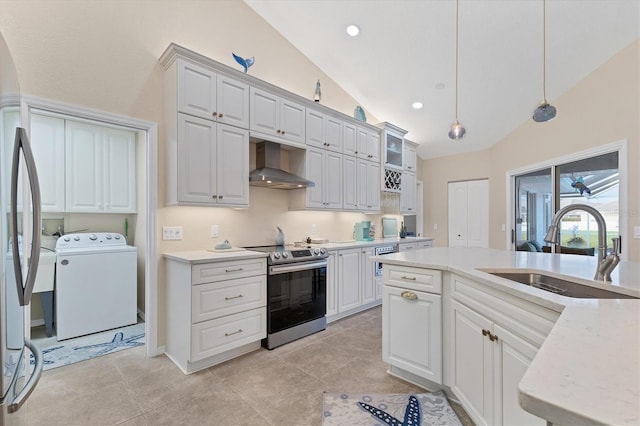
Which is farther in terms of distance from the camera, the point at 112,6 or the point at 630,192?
the point at 630,192

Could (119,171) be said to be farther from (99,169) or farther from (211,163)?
(211,163)

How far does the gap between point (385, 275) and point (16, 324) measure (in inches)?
81.5

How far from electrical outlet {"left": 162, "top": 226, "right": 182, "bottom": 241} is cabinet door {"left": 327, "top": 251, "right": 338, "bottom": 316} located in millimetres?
1598

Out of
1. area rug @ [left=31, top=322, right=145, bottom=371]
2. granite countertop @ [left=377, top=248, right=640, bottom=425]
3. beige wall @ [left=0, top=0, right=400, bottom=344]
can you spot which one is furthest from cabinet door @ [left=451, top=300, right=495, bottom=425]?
area rug @ [left=31, top=322, right=145, bottom=371]

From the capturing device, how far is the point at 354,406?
1950 millimetres

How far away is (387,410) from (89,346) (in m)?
2.83

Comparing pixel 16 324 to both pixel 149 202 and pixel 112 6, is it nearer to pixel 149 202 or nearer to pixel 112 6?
pixel 149 202

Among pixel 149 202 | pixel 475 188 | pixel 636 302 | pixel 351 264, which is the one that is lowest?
pixel 351 264

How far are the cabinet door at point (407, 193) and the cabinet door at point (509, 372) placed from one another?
3.88 m

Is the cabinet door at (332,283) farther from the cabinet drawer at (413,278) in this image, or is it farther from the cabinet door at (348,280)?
the cabinet drawer at (413,278)

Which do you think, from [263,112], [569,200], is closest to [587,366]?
[263,112]

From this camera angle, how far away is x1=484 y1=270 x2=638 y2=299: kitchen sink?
1.43 metres

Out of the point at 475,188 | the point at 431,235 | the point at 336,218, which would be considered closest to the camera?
the point at 336,218

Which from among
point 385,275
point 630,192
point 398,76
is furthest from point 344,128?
point 630,192
